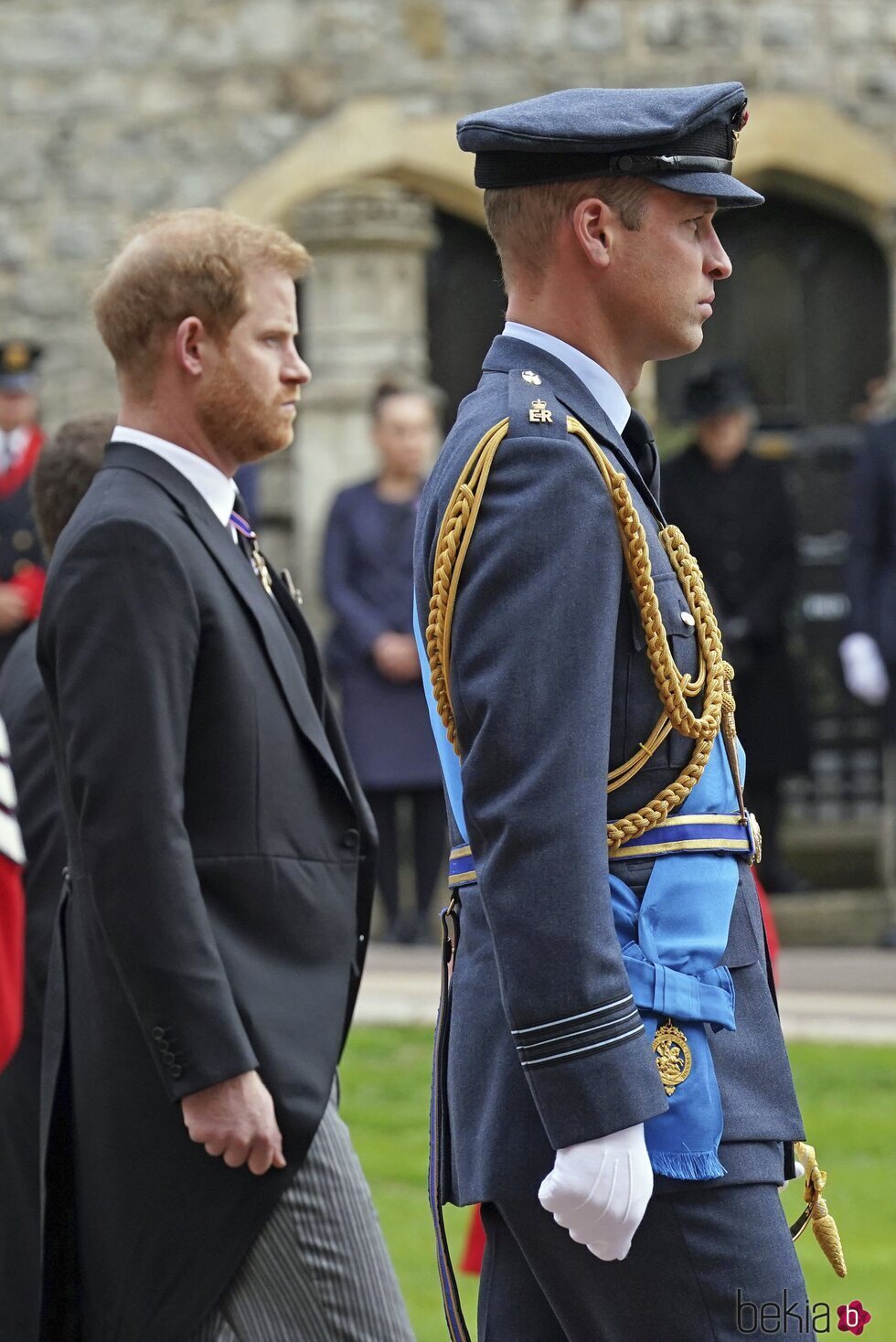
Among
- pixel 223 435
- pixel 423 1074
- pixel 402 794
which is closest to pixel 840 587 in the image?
pixel 402 794

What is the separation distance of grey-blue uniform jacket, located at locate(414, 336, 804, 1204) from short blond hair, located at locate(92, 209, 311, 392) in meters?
0.84

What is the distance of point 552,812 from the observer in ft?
7.91

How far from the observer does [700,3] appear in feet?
33.2

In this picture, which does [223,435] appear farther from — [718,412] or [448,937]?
[718,412]

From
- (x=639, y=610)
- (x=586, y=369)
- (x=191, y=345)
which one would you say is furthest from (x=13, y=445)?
(x=639, y=610)

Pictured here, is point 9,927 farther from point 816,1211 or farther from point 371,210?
point 371,210

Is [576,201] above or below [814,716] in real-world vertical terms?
above

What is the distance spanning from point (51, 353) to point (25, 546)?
7.56ft

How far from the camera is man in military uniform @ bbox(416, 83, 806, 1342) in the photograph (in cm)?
241

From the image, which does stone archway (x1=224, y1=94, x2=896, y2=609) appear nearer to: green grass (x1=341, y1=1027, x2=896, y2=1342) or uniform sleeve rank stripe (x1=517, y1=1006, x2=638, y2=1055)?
green grass (x1=341, y1=1027, x2=896, y2=1342)

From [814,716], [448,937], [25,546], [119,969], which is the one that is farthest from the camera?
[814,716]

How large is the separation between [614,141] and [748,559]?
618 centimetres

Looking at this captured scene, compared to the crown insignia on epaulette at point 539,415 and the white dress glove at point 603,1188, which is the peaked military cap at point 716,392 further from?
the white dress glove at point 603,1188

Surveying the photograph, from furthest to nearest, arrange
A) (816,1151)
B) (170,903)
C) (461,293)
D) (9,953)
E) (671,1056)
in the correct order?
(461,293), (816,1151), (9,953), (170,903), (671,1056)
